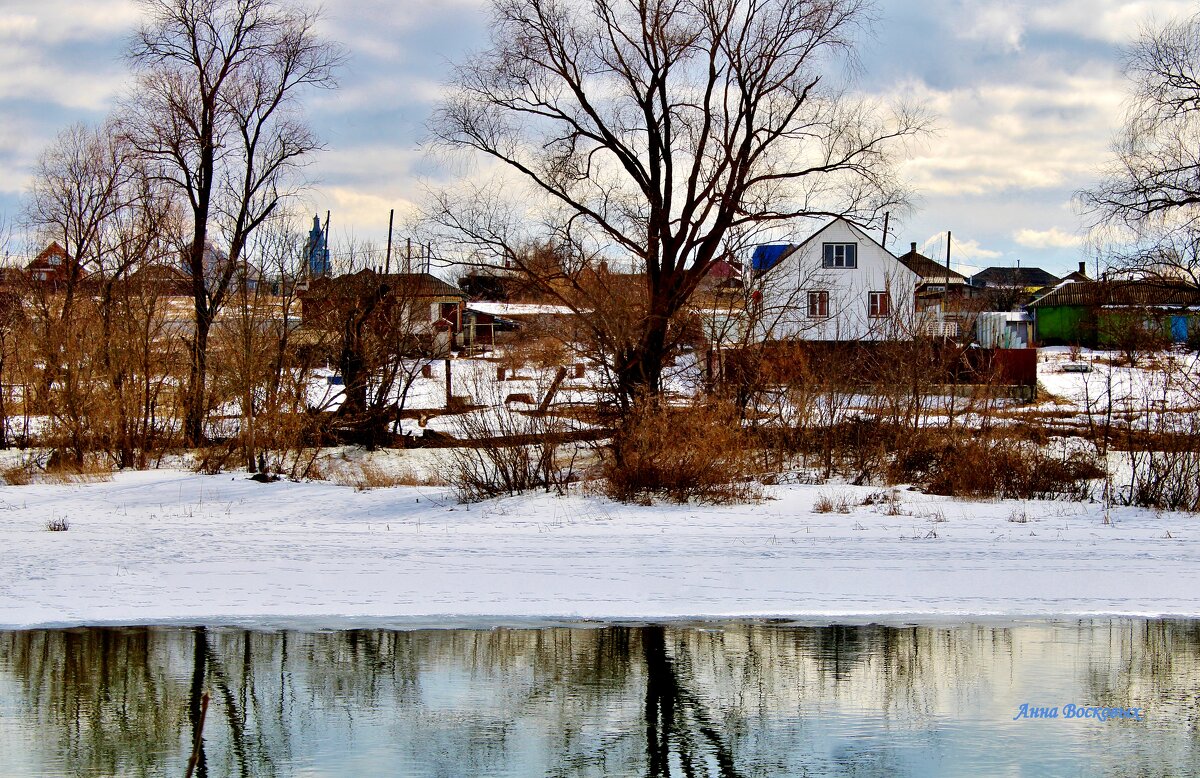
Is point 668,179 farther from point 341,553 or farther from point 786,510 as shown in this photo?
point 341,553

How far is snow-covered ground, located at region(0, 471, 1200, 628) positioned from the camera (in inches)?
512

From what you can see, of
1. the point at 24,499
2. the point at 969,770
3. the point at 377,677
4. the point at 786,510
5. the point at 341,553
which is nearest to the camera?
the point at 969,770

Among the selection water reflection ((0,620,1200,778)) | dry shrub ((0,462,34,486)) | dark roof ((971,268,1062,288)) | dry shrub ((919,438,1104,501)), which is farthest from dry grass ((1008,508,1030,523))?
dark roof ((971,268,1062,288))

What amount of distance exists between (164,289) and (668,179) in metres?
14.1

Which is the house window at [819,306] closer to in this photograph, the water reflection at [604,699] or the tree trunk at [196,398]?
the tree trunk at [196,398]

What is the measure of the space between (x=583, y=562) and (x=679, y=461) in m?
5.84

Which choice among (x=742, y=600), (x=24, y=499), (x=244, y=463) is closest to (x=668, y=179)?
(x=244, y=463)

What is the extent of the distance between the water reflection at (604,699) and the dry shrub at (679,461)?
27.0ft

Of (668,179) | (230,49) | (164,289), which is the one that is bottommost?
(164,289)

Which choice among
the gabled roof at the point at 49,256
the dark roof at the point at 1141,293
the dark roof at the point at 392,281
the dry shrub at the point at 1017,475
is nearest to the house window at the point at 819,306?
the dark roof at the point at 1141,293

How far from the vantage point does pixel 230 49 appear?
1396 inches

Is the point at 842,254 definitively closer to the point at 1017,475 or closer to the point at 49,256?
the point at 49,256

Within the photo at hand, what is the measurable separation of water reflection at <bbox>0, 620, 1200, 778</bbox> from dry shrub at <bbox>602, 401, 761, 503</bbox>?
8.23 metres

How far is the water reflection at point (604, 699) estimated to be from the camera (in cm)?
847
